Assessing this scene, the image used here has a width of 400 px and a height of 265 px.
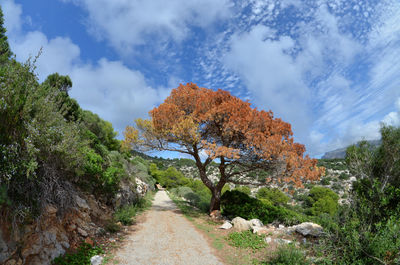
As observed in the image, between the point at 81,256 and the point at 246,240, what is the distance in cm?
540

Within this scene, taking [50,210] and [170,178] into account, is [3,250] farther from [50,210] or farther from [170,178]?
[170,178]

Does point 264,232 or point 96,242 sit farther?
point 264,232

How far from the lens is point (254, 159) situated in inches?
457

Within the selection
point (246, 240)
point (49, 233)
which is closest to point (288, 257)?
point (246, 240)

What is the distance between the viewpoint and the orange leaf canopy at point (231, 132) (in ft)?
33.6

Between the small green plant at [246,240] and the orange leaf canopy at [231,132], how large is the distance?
141 inches

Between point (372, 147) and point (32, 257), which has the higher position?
point (372, 147)

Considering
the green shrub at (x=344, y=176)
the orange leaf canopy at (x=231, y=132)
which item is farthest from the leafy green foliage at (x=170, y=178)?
the green shrub at (x=344, y=176)

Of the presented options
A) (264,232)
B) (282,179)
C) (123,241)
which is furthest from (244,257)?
(282,179)

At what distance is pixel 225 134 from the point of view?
11.2m

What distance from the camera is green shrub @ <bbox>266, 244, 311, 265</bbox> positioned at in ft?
17.5

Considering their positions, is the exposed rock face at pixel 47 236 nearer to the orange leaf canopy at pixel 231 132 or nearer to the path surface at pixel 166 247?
the path surface at pixel 166 247

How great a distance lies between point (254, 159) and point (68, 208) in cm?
898

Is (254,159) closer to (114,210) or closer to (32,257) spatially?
(114,210)
